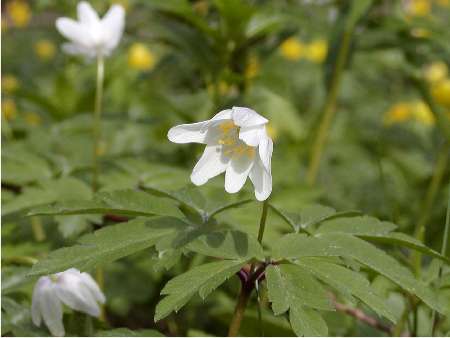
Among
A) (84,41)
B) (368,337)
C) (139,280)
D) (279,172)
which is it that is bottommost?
(139,280)

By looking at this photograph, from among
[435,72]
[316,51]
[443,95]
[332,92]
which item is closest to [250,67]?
[332,92]

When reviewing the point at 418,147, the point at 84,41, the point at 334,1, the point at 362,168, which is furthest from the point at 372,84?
the point at 84,41

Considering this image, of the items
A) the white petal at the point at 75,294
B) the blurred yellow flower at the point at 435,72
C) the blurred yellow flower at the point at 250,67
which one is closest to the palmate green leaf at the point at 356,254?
the white petal at the point at 75,294

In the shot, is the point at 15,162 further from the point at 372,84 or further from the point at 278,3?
the point at 372,84

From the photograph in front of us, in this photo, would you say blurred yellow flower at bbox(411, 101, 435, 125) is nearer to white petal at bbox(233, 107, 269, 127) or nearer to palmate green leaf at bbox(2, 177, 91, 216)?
palmate green leaf at bbox(2, 177, 91, 216)

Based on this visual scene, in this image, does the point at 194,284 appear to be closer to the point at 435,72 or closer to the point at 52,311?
the point at 52,311

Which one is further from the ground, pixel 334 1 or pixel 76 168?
pixel 334 1

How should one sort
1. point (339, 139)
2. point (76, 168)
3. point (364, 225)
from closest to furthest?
point (364, 225) → point (76, 168) → point (339, 139)
